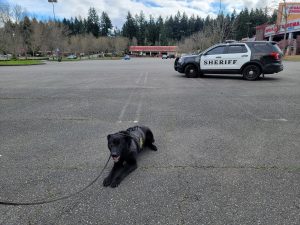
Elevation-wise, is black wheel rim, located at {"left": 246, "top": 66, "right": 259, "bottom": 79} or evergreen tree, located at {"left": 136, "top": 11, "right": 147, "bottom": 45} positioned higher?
evergreen tree, located at {"left": 136, "top": 11, "right": 147, "bottom": 45}

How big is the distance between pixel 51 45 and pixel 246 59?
2734 inches

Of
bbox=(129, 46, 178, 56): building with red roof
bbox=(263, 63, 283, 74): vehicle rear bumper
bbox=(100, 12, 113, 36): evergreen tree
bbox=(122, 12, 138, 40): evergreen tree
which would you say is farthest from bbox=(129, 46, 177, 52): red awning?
bbox=(263, 63, 283, 74): vehicle rear bumper

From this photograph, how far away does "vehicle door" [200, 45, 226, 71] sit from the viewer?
12391 millimetres

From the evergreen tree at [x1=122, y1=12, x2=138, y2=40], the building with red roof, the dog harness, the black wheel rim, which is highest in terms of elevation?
the evergreen tree at [x1=122, y1=12, x2=138, y2=40]

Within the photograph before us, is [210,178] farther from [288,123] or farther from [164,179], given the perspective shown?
[288,123]

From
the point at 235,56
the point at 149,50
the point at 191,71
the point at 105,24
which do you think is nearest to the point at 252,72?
the point at 235,56

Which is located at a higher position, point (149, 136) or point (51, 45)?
point (51, 45)

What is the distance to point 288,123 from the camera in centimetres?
534

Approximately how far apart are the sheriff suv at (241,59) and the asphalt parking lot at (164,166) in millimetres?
5458

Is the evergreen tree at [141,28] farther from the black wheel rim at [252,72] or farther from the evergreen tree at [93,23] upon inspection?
the black wheel rim at [252,72]

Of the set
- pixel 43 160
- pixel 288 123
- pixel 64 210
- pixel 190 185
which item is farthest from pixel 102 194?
pixel 288 123

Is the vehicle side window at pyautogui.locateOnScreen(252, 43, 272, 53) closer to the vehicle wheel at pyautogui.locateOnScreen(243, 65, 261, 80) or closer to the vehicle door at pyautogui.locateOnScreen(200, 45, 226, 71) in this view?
the vehicle wheel at pyautogui.locateOnScreen(243, 65, 261, 80)

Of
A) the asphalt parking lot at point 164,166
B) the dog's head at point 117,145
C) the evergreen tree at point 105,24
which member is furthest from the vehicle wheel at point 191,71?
the evergreen tree at point 105,24

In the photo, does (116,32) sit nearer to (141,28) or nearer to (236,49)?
(141,28)
